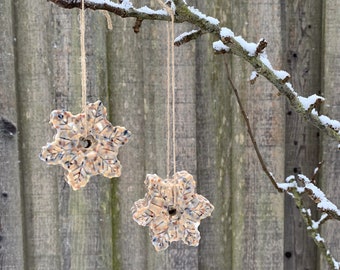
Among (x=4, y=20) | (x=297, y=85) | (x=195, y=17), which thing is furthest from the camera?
(x=297, y=85)

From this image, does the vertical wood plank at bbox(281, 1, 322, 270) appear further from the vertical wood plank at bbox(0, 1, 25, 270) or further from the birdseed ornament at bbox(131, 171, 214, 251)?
the vertical wood plank at bbox(0, 1, 25, 270)

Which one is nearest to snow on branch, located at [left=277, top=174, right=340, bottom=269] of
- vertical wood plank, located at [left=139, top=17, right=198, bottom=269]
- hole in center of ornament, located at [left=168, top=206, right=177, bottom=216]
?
hole in center of ornament, located at [left=168, top=206, right=177, bottom=216]

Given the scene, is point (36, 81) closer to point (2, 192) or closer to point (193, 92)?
point (2, 192)

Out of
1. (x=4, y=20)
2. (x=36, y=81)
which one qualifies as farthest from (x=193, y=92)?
(x=4, y=20)

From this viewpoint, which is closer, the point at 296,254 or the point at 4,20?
the point at 4,20

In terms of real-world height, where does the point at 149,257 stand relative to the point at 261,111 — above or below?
below

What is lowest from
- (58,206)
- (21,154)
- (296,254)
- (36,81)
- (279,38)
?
(296,254)

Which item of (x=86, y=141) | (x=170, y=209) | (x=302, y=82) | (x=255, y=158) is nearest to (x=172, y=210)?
(x=170, y=209)
